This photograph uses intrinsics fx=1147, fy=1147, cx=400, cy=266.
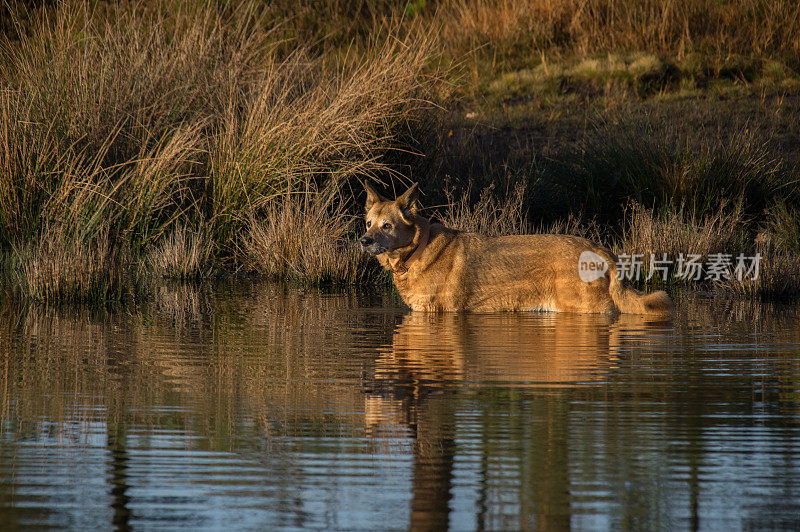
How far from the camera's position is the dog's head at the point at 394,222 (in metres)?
11.7

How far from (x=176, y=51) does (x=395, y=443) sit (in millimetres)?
11823

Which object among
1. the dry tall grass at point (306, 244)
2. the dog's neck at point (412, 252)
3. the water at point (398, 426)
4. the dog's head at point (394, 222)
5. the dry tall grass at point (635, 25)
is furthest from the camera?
the dry tall grass at point (635, 25)

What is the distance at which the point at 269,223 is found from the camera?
15.6 m

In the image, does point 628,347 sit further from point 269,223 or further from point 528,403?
point 269,223

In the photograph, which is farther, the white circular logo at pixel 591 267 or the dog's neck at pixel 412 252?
the dog's neck at pixel 412 252

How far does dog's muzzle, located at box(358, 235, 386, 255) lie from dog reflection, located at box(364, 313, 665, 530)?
2.45 ft

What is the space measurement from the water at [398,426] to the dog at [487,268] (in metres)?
1.02

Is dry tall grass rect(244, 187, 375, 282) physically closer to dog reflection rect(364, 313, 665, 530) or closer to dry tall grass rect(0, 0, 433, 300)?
dry tall grass rect(0, 0, 433, 300)

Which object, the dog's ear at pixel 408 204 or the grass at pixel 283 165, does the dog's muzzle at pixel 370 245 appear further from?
the grass at pixel 283 165

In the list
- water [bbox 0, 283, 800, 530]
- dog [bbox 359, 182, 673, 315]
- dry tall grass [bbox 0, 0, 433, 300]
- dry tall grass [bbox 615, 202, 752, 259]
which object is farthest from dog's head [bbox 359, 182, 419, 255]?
dry tall grass [bbox 615, 202, 752, 259]

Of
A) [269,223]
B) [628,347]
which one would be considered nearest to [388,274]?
[269,223]

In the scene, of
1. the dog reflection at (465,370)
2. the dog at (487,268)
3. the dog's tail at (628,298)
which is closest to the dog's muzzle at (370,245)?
the dog at (487,268)

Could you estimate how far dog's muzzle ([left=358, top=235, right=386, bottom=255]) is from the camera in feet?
37.3

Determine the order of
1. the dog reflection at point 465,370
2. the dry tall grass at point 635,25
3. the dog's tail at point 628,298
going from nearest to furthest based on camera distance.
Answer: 1. the dog reflection at point 465,370
2. the dog's tail at point 628,298
3. the dry tall grass at point 635,25
